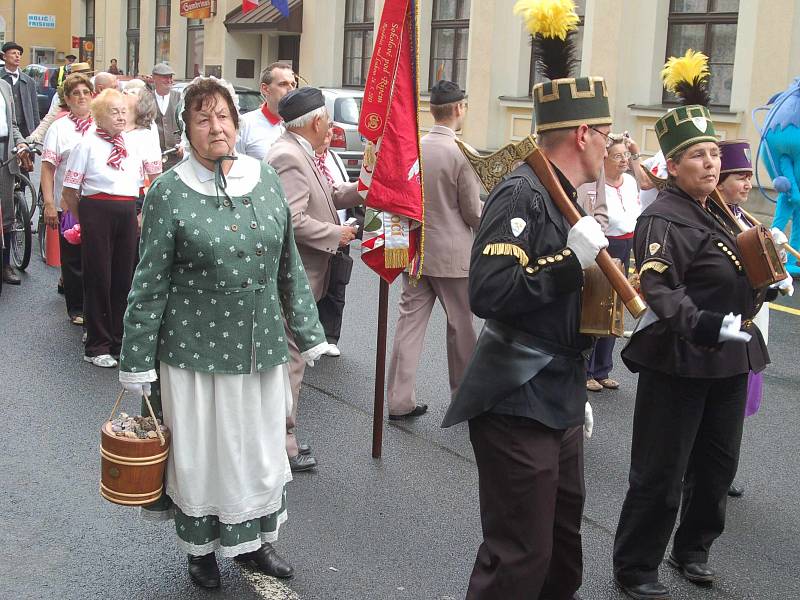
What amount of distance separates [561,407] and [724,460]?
1.15 metres

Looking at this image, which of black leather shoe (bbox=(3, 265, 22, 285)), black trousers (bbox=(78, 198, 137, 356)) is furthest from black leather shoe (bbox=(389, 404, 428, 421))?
black leather shoe (bbox=(3, 265, 22, 285))

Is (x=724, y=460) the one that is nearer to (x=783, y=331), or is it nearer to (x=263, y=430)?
(x=263, y=430)

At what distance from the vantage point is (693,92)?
4.85 metres

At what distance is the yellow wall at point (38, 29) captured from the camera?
49094 mm

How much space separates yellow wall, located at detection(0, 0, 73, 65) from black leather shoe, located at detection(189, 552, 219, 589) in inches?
1861

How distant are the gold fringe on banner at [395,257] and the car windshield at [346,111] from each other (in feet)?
39.3

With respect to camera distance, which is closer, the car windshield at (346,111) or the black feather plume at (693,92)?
the black feather plume at (693,92)

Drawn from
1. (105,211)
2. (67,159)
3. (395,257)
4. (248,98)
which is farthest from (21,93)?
(395,257)

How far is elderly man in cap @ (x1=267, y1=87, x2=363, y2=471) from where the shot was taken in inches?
226

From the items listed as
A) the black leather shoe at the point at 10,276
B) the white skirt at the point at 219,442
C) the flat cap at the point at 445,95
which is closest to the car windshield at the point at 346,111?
the black leather shoe at the point at 10,276

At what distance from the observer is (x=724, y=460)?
443 cm

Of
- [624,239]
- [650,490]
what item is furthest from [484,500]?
[624,239]

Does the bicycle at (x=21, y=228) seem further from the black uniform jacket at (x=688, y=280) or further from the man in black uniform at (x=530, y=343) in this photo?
the man in black uniform at (x=530, y=343)

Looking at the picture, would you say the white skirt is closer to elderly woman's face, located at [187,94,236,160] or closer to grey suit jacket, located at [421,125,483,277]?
elderly woman's face, located at [187,94,236,160]
